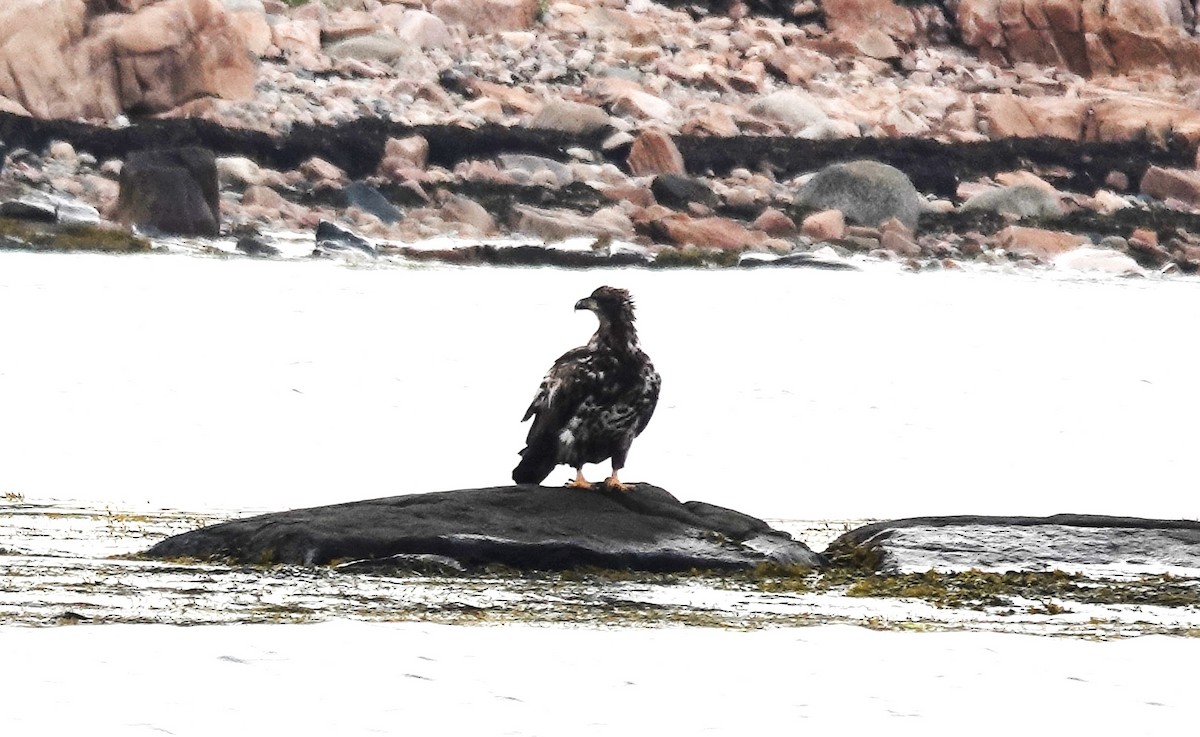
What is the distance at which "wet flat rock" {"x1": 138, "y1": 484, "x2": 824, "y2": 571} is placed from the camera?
12.3 m

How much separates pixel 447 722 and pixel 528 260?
1616 inches

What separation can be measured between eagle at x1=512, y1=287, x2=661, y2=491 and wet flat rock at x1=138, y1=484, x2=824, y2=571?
0.29 m

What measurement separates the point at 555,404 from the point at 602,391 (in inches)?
11.0

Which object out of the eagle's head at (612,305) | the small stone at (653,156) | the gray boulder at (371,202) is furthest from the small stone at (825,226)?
the eagle's head at (612,305)

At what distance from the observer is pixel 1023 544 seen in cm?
1331

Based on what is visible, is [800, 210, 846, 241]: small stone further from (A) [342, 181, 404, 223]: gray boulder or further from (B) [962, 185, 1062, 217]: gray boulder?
(A) [342, 181, 404, 223]: gray boulder

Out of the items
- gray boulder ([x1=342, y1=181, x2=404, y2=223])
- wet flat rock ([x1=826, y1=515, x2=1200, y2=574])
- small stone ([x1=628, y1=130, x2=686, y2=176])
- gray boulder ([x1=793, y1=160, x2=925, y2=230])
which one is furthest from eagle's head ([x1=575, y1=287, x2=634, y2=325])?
small stone ([x1=628, y1=130, x2=686, y2=176])

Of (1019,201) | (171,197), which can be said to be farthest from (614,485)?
(1019,201)

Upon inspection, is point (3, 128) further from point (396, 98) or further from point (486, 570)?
point (486, 570)

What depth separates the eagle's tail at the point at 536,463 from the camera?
13266 millimetres

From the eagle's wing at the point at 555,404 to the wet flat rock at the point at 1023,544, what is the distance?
1579 mm

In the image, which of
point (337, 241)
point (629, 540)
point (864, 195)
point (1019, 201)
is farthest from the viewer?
point (1019, 201)

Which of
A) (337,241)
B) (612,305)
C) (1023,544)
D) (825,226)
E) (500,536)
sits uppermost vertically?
(825,226)

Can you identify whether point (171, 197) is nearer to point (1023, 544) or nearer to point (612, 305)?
point (612, 305)
